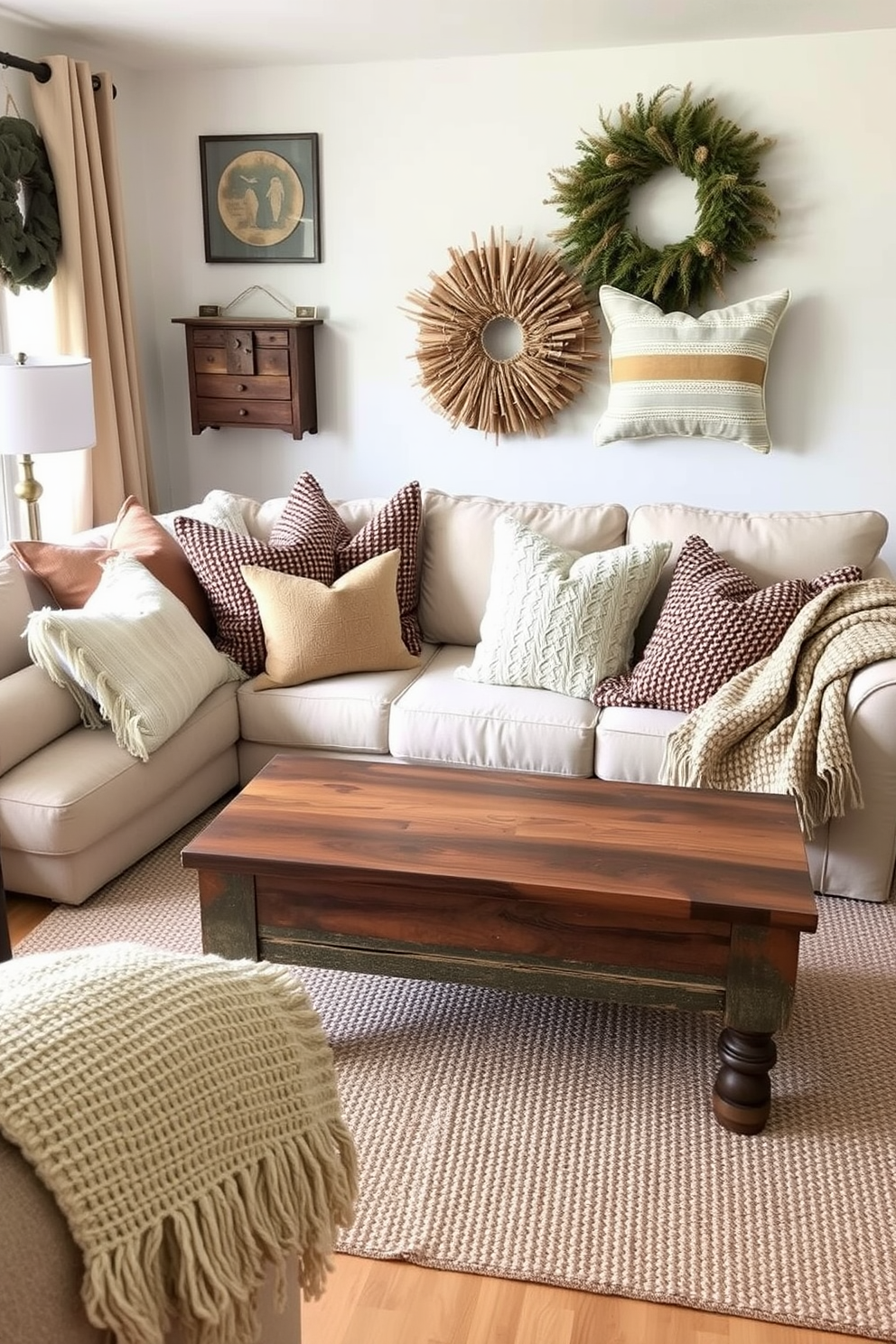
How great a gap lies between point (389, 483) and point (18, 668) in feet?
6.48

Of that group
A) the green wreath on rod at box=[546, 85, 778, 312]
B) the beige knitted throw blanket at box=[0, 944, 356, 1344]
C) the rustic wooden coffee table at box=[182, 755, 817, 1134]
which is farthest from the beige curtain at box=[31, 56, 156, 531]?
the beige knitted throw blanket at box=[0, 944, 356, 1344]

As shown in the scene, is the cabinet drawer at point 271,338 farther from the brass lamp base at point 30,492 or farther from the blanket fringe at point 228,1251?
the blanket fringe at point 228,1251

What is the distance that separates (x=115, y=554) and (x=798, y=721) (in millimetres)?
1872

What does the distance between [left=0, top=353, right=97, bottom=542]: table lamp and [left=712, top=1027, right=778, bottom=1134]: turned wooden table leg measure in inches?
95.7

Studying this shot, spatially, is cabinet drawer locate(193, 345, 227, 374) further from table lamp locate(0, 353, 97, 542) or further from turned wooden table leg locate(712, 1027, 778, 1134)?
turned wooden table leg locate(712, 1027, 778, 1134)

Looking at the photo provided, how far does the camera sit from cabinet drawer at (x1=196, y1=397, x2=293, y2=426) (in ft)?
14.7

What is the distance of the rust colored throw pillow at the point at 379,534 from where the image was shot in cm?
346

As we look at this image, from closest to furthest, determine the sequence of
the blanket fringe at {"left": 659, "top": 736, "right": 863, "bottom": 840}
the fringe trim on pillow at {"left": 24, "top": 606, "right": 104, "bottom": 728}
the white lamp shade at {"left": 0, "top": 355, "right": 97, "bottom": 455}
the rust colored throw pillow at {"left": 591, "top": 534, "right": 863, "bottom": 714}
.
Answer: the blanket fringe at {"left": 659, "top": 736, "right": 863, "bottom": 840}
the fringe trim on pillow at {"left": 24, "top": 606, "right": 104, "bottom": 728}
the rust colored throw pillow at {"left": 591, "top": 534, "right": 863, "bottom": 714}
the white lamp shade at {"left": 0, "top": 355, "right": 97, "bottom": 455}

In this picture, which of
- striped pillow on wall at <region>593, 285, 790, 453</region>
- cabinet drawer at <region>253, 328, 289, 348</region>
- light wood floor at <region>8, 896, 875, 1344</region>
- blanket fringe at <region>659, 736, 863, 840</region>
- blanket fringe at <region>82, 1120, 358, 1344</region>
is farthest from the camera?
cabinet drawer at <region>253, 328, 289, 348</region>

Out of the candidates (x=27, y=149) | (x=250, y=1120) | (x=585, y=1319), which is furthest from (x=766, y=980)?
(x=27, y=149)

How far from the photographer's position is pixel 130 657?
9.58ft

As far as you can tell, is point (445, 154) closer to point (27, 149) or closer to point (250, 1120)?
point (27, 149)

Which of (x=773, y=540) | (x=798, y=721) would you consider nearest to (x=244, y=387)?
(x=773, y=540)

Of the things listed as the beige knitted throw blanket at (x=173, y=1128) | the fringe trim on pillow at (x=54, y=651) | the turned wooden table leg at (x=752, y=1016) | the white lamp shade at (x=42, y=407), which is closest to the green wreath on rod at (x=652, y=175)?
the white lamp shade at (x=42, y=407)
